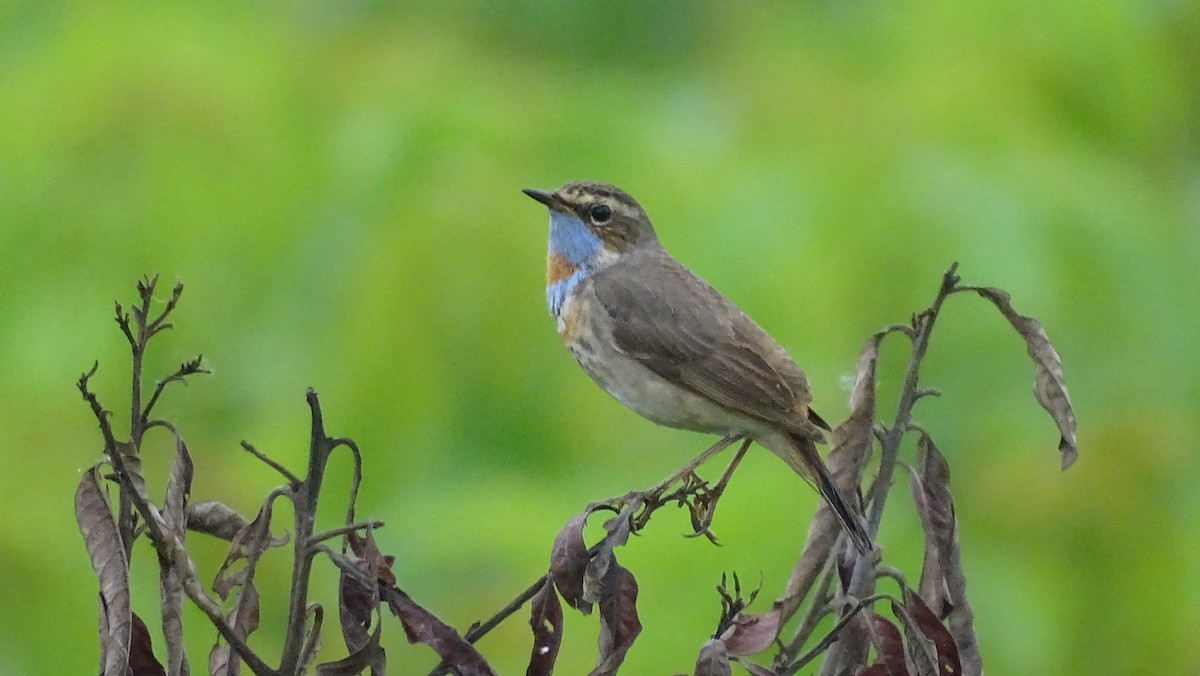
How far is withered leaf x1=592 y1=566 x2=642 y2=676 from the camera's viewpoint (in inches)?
64.0

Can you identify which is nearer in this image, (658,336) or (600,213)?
(658,336)

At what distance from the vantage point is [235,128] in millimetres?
2930

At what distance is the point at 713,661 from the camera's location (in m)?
1.47

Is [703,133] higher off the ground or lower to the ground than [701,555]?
higher

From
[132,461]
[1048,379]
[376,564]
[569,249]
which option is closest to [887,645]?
[1048,379]

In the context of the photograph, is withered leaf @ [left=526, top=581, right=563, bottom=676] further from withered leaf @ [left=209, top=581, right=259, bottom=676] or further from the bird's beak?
the bird's beak

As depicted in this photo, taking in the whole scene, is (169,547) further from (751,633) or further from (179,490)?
(751,633)

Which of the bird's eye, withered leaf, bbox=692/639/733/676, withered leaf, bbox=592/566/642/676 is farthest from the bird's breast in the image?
withered leaf, bbox=692/639/733/676

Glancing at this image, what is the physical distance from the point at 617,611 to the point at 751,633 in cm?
15

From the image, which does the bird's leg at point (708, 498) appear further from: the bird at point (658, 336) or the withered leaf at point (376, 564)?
the withered leaf at point (376, 564)

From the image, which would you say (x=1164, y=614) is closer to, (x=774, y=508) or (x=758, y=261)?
(x=774, y=508)

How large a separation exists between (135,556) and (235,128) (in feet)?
2.81

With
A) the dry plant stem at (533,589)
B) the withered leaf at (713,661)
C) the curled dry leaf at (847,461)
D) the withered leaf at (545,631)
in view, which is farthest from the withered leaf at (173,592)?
the curled dry leaf at (847,461)

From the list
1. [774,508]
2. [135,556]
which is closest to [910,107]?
[774,508]
